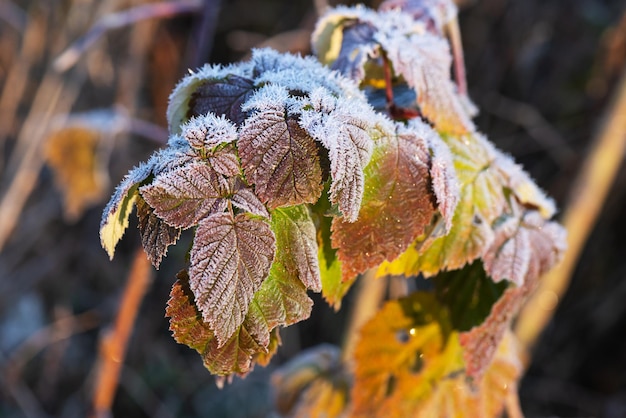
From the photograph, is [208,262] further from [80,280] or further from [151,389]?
[80,280]

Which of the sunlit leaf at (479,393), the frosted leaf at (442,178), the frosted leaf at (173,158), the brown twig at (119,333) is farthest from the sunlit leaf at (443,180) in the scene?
the brown twig at (119,333)

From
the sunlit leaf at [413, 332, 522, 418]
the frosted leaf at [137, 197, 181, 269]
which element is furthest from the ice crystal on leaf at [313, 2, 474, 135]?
the sunlit leaf at [413, 332, 522, 418]

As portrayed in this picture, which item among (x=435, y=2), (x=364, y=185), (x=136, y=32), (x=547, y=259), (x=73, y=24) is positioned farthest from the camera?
(x=136, y=32)

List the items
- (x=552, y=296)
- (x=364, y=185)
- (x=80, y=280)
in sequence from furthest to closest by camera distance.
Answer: (x=80, y=280) < (x=552, y=296) < (x=364, y=185)

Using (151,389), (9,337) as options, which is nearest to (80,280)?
(9,337)

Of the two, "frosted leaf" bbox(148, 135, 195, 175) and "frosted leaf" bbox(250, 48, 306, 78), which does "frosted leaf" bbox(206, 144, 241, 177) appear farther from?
"frosted leaf" bbox(250, 48, 306, 78)

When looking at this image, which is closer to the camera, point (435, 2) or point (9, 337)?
point (435, 2)
